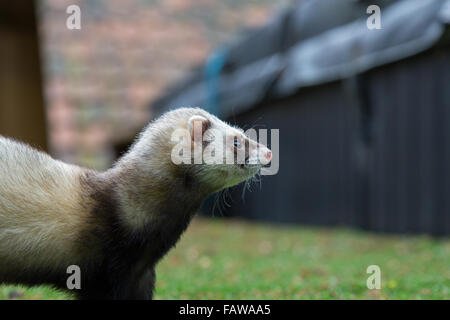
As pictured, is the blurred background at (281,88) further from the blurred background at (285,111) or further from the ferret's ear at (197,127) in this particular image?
the ferret's ear at (197,127)

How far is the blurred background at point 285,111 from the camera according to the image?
311 inches

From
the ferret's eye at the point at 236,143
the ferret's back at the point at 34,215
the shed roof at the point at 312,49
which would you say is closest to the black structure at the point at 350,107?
the shed roof at the point at 312,49

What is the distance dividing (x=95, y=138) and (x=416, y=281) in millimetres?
10336

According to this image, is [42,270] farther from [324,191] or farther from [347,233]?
[324,191]

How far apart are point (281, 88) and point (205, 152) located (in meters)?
7.78

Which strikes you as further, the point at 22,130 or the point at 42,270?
the point at 22,130

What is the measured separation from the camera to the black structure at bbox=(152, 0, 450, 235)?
9.17 metres

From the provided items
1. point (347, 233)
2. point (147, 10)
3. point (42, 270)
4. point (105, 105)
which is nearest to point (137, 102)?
point (105, 105)

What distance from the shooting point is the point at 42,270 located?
4367 mm

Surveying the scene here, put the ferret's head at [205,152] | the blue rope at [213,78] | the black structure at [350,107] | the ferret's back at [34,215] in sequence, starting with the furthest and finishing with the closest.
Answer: the blue rope at [213,78] → the black structure at [350,107] → the ferret's head at [205,152] → the ferret's back at [34,215]

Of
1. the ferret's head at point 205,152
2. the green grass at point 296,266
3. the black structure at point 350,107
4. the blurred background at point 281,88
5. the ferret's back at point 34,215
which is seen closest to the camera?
the ferret's back at point 34,215

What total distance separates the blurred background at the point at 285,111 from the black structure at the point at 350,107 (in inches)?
1.1

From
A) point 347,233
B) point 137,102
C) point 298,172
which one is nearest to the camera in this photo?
point 347,233

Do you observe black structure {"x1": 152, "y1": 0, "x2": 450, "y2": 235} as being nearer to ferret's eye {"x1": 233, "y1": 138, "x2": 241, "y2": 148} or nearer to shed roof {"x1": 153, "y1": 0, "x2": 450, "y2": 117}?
shed roof {"x1": 153, "y1": 0, "x2": 450, "y2": 117}
